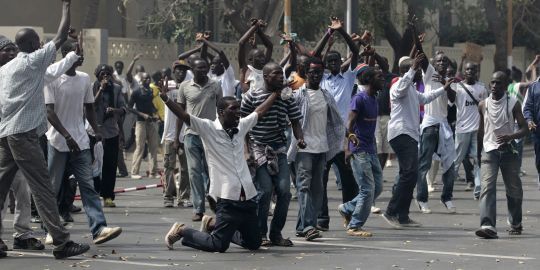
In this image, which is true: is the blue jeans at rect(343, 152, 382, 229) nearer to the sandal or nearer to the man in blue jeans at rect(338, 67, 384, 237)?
the man in blue jeans at rect(338, 67, 384, 237)

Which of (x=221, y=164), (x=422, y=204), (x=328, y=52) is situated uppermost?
(x=328, y=52)

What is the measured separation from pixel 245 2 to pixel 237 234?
1730 cm

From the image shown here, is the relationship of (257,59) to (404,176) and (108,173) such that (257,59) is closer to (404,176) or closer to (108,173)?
(404,176)

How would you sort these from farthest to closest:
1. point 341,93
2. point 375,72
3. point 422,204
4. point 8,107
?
point 422,204
point 341,93
point 375,72
point 8,107

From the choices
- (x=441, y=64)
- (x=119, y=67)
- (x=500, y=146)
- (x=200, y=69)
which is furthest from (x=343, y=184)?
(x=119, y=67)

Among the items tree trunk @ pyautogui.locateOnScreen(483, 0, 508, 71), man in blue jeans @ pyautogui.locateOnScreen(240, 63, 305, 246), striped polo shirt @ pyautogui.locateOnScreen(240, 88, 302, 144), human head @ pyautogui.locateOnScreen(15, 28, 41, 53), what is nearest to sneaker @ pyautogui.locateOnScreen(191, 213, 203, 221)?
man in blue jeans @ pyautogui.locateOnScreen(240, 63, 305, 246)

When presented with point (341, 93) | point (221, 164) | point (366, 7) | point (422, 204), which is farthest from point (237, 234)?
point (366, 7)

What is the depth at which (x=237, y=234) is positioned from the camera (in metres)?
11.2

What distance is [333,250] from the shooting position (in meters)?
11.2

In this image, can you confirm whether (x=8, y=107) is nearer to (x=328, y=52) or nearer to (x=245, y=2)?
(x=328, y=52)

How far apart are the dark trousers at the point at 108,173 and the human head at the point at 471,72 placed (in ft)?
15.2

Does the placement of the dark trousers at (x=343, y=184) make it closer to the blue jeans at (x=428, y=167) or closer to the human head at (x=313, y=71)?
the human head at (x=313, y=71)

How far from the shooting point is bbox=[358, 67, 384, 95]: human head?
12.8 metres

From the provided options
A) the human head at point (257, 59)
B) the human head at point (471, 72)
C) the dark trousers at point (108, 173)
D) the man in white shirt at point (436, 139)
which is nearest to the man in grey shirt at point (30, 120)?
the human head at point (257, 59)
